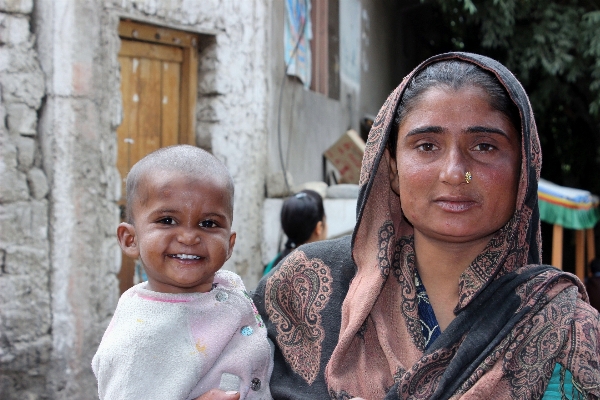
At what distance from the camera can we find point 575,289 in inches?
63.4

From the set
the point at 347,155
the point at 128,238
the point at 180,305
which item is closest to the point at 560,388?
the point at 180,305

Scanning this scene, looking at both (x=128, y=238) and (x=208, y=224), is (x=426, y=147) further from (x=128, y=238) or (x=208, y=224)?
(x=128, y=238)

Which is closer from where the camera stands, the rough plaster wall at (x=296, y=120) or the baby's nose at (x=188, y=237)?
the baby's nose at (x=188, y=237)

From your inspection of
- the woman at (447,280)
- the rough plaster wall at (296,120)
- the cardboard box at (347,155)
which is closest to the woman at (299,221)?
the rough plaster wall at (296,120)

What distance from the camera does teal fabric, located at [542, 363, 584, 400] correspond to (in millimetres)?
1489

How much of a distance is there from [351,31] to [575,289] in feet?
26.3

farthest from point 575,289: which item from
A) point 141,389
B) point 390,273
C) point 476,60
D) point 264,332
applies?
point 141,389

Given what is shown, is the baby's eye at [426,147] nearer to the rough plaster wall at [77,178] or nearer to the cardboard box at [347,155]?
the rough plaster wall at [77,178]

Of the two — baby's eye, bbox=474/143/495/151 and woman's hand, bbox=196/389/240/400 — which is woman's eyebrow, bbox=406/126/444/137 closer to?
baby's eye, bbox=474/143/495/151

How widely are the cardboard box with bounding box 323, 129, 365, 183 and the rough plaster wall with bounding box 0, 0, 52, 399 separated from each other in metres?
4.12

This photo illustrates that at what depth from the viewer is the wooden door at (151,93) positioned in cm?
476

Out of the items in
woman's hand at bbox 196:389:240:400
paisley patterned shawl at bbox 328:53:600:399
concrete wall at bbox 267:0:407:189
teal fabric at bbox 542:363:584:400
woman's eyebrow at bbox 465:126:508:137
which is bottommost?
woman's hand at bbox 196:389:240:400

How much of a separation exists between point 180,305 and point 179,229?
0.68 feet

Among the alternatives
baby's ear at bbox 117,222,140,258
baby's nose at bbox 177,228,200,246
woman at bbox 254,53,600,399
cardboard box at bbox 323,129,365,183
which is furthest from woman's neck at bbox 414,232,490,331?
cardboard box at bbox 323,129,365,183
